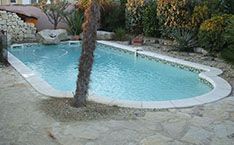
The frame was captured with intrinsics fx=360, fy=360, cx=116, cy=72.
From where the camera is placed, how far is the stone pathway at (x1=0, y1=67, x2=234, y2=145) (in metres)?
5.90

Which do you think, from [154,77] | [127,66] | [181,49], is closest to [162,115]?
[154,77]

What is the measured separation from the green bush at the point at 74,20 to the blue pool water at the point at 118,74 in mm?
2113

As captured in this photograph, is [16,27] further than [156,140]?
Yes

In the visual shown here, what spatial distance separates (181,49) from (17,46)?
24.6ft

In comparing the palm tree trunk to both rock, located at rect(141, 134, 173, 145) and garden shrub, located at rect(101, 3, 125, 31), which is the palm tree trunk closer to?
rock, located at rect(141, 134, 173, 145)

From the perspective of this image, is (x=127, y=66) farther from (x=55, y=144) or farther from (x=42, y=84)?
(x=55, y=144)

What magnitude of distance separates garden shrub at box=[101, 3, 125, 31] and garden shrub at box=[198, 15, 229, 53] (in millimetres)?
6568

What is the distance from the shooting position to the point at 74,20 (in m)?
19.0

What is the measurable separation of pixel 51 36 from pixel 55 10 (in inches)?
67.1

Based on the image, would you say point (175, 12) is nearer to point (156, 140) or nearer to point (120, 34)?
point (120, 34)

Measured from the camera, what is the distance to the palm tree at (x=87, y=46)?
707 cm

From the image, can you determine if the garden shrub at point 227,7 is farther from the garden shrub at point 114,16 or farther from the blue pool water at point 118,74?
the garden shrub at point 114,16

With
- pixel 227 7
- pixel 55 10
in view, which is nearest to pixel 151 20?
pixel 227 7

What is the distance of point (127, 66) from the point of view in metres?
14.0
